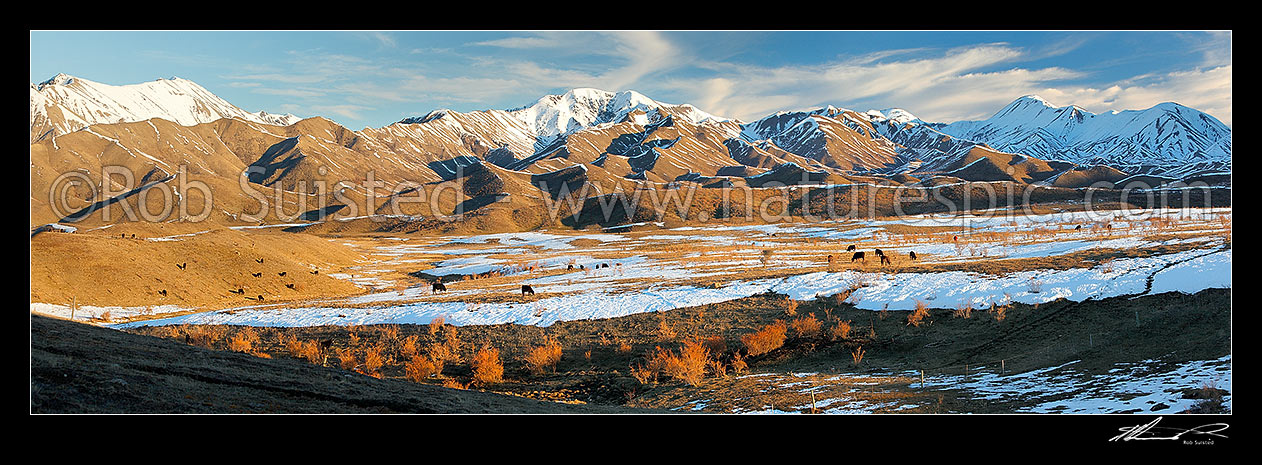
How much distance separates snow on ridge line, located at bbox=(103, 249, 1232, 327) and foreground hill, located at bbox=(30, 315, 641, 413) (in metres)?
10.2

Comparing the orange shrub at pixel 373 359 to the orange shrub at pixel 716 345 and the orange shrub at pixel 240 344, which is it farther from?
the orange shrub at pixel 716 345

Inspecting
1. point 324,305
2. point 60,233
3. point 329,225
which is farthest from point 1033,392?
point 329,225

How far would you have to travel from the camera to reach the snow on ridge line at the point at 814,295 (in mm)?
16219

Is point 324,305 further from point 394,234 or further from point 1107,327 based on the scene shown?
point 394,234

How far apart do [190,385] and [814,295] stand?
1816cm

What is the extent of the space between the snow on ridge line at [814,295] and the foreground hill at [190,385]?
1017 centimetres

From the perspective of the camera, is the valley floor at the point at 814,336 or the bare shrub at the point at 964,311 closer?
the valley floor at the point at 814,336

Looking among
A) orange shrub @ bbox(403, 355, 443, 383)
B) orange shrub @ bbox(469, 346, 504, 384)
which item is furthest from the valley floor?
orange shrub @ bbox(469, 346, 504, 384)

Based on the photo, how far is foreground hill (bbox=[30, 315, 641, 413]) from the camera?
21.4ft

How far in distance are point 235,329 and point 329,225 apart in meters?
128

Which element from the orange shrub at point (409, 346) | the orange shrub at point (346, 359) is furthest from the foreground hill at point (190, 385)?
the orange shrub at point (409, 346)

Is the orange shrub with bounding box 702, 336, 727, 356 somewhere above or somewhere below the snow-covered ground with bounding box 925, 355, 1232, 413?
below
